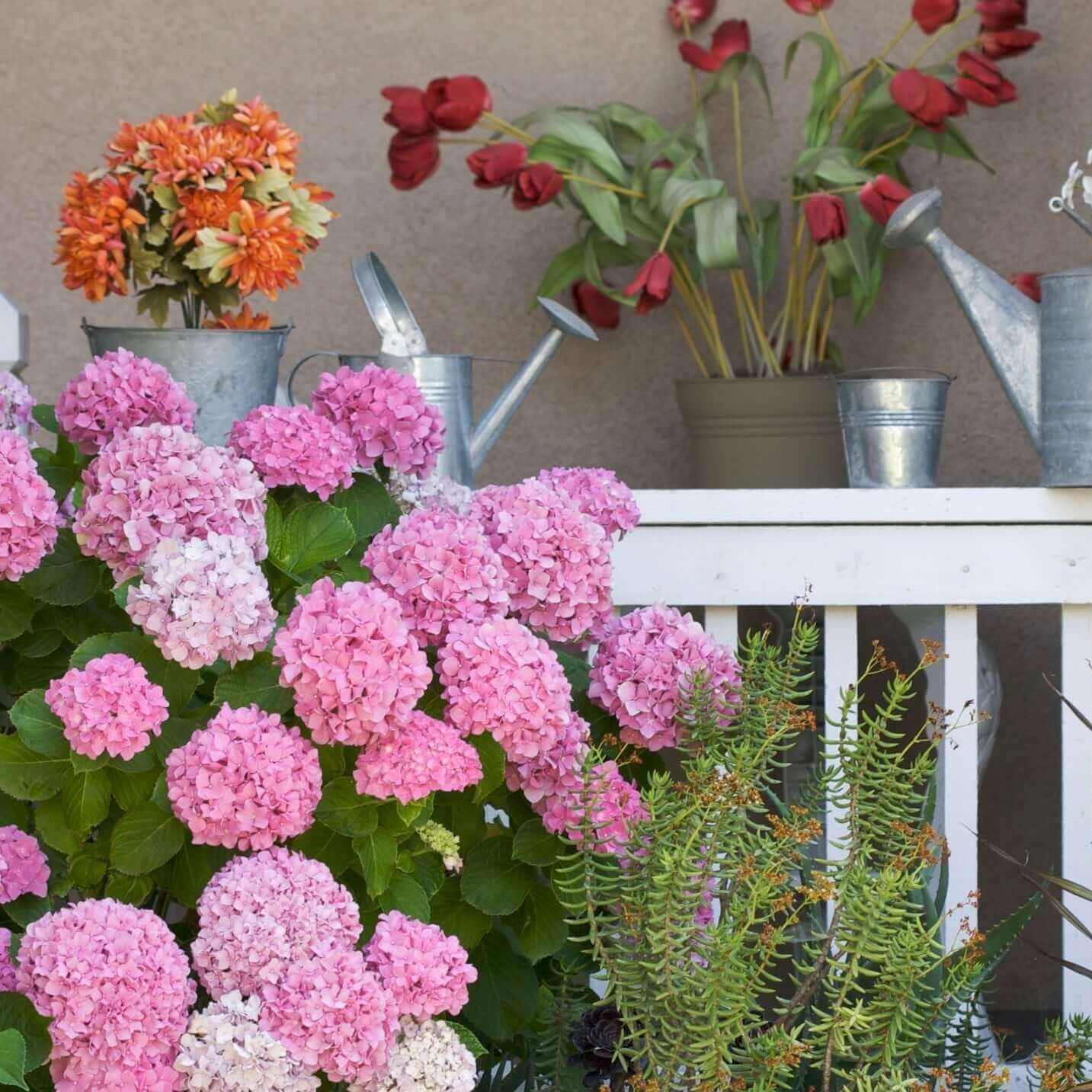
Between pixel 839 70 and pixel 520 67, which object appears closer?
pixel 839 70

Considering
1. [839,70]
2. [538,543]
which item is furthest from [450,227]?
[538,543]

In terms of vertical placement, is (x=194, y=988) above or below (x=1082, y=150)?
below

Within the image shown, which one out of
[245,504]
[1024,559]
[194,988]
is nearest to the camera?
[194,988]

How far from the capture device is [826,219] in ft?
5.74

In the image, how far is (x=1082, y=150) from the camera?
2.13 m

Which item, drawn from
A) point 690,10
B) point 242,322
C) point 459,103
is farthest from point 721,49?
point 242,322

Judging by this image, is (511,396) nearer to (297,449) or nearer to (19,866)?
(297,449)

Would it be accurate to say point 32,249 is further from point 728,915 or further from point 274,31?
point 728,915

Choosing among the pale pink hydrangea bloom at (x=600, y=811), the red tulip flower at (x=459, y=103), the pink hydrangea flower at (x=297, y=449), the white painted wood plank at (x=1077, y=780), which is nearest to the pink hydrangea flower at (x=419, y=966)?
the pale pink hydrangea bloom at (x=600, y=811)

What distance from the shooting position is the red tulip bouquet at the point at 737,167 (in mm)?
1816

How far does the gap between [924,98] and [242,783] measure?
4.18 feet

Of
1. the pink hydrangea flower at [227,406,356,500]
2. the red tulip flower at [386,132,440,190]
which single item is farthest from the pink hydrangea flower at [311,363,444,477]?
the red tulip flower at [386,132,440,190]

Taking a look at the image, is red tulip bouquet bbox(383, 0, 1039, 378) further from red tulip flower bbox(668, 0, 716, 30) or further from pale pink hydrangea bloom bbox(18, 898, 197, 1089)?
pale pink hydrangea bloom bbox(18, 898, 197, 1089)

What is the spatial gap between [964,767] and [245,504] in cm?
85
